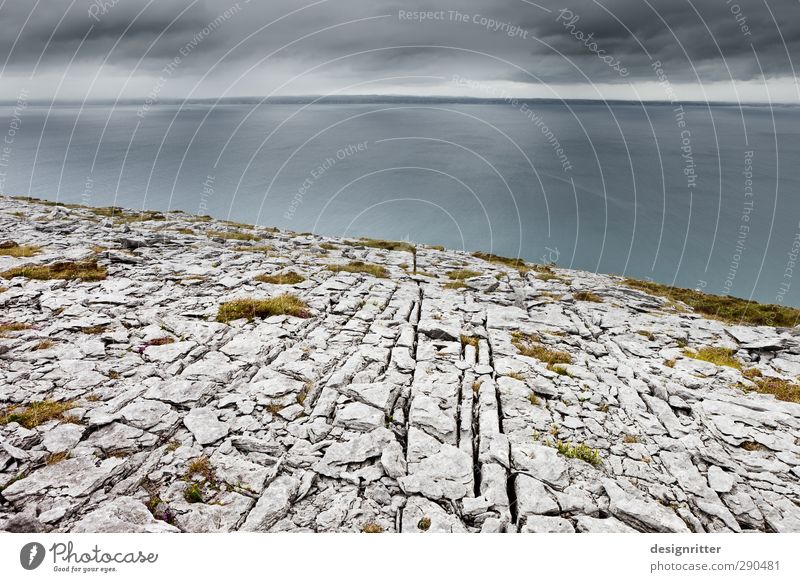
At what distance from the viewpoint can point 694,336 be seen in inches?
824

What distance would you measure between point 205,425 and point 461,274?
2558cm

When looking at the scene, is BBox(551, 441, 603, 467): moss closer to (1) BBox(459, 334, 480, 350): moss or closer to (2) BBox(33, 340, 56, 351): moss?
(1) BBox(459, 334, 480, 350): moss

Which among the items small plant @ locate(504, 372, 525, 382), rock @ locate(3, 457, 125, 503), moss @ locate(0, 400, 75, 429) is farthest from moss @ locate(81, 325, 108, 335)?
small plant @ locate(504, 372, 525, 382)

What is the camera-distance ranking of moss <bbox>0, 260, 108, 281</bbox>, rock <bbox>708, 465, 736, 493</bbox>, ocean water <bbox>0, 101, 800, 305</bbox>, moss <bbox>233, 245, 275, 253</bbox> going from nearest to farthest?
1. rock <bbox>708, 465, 736, 493</bbox>
2. moss <bbox>0, 260, 108, 281</bbox>
3. moss <bbox>233, 245, 275, 253</bbox>
4. ocean water <bbox>0, 101, 800, 305</bbox>

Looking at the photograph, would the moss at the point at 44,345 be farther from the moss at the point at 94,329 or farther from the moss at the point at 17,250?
the moss at the point at 17,250

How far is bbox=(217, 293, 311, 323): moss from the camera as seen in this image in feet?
57.6

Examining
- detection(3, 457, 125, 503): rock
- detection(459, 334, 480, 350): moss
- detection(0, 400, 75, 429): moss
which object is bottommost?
detection(3, 457, 125, 503): rock

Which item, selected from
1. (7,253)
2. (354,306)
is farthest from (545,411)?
(7,253)

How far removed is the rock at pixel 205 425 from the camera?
1015 centimetres

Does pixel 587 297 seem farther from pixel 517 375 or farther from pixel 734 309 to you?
pixel 517 375


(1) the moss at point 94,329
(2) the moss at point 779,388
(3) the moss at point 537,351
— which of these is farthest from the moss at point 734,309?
(1) the moss at point 94,329
